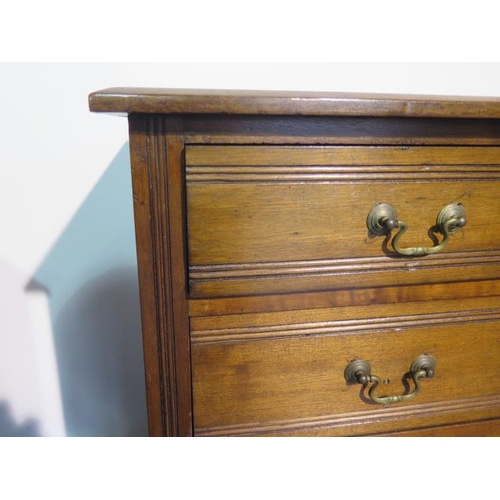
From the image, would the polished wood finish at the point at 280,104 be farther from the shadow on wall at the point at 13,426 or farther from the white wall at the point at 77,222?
the shadow on wall at the point at 13,426

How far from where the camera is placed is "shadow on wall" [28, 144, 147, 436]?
0.85 meters

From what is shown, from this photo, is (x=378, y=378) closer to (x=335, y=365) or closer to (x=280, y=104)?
(x=335, y=365)

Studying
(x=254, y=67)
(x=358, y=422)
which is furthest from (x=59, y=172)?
(x=358, y=422)

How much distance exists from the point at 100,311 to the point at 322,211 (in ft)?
2.21

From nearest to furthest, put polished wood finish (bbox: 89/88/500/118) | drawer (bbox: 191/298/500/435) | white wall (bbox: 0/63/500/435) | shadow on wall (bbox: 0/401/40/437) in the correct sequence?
1. polished wood finish (bbox: 89/88/500/118)
2. drawer (bbox: 191/298/500/435)
3. white wall (bbox: 0/63/500/435)
4. shadow on wall (bbox: 0/401/40/437)

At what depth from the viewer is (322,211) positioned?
44 cm

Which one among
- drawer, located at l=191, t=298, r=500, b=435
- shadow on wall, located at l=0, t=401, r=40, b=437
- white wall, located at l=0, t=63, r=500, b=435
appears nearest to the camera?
drawer, located at l=191, t=298, r=500, b=435

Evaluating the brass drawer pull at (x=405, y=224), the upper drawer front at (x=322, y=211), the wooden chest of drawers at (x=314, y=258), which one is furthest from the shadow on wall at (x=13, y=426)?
the brass drawer pull at (x=405, y=224)

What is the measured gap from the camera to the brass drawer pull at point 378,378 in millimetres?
495

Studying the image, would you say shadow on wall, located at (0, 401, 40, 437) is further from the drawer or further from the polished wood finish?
the polished wood finish

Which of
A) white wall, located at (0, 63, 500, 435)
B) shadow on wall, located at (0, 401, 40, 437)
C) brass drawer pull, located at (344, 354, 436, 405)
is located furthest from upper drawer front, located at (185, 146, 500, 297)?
shadow on wall, located at (0, 401, 40, 437)

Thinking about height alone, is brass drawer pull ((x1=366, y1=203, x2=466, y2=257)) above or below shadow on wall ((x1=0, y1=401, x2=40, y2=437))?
above

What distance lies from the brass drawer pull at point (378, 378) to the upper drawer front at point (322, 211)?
0.36ft

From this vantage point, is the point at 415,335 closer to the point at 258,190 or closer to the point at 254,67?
the point at 258,190
